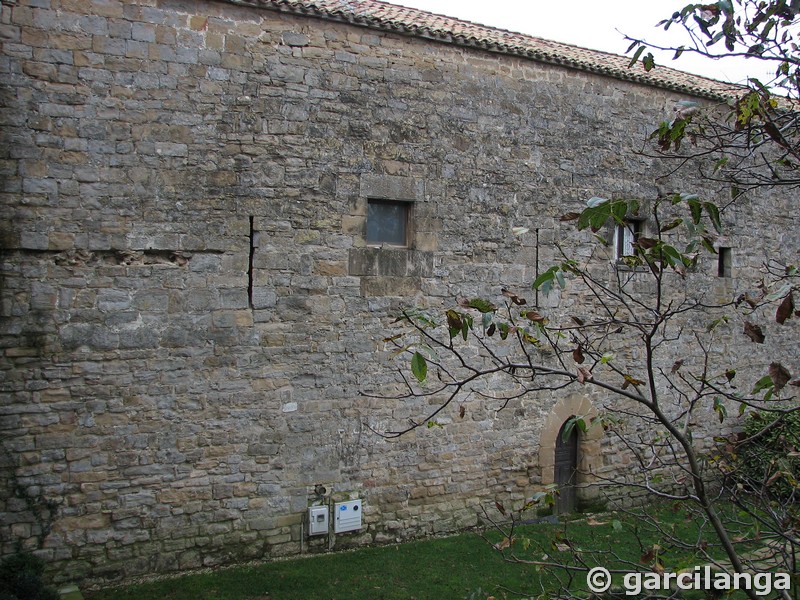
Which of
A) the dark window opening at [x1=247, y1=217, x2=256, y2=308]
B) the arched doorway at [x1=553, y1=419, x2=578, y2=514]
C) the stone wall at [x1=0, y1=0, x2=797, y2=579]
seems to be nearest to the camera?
the stone wall at [x1=0, y1=0, x2=797, y2=579]

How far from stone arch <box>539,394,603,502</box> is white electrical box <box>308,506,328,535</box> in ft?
9.77

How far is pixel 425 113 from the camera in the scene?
7.74 metres

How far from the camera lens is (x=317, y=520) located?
7.01 m

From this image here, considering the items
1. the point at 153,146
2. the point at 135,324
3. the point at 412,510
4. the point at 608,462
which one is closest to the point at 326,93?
the point at 153,146

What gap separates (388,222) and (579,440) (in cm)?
409

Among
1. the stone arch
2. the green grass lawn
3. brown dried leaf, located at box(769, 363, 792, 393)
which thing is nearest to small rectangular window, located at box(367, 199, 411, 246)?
the stone arch

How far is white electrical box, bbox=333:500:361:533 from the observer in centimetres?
713

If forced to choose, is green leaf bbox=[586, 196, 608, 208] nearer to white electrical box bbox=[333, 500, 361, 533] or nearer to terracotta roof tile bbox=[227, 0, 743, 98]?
terracotta roof tile bbox=[227, 0, 743, 98]

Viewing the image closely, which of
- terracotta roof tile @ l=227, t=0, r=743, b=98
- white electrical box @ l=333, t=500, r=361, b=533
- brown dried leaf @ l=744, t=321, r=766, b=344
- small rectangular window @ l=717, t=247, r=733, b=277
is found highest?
terracotta roof tile @ l=227, t=0, r=743, b=98

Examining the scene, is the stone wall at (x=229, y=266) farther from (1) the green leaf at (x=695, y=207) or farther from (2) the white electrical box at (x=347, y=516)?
(1) the green leaf at (x=695, y=207)

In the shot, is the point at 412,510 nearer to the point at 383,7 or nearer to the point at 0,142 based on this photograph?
the point at 0,142

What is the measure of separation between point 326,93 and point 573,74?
358 centimetres

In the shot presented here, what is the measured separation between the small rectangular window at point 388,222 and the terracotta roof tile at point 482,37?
193 centimetres

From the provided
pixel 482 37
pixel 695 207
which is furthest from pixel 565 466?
pixel 695 207
